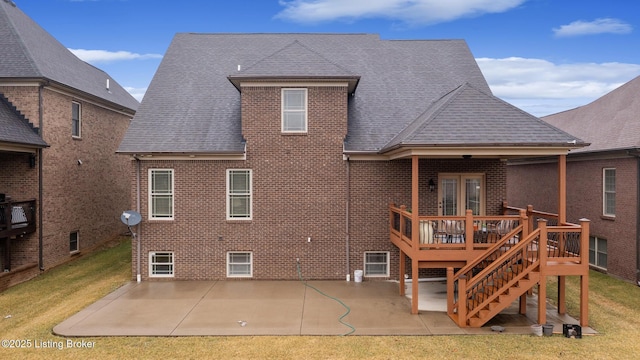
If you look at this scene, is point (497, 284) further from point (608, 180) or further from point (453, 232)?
point (608, 180)

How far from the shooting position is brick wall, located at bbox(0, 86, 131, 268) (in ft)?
49.0

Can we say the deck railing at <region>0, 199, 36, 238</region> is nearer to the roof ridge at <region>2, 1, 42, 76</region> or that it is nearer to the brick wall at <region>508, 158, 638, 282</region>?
the roof ridge at <region>2, 1, 42, 76</region>

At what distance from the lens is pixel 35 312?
33.6ft

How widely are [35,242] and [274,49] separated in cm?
1169

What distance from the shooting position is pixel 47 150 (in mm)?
15000

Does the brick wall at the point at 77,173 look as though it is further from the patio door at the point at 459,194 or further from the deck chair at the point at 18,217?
A: the patio door at the point at 459,194

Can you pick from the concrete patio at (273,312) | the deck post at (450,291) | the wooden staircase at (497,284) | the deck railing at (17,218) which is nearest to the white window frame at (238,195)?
the concrete patio at (273,312)

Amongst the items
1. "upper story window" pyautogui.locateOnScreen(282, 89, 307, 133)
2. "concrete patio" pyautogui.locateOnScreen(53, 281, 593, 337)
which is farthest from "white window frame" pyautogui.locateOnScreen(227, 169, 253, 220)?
"concrete patio" pyautogui.locateOnScreen(53, 281, 593, 337)

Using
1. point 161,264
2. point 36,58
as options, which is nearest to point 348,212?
point 161,264

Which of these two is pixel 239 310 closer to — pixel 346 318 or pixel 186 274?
pixel 346 318

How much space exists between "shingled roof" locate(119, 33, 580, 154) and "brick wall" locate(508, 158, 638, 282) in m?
5.33

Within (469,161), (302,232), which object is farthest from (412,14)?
(302,232)

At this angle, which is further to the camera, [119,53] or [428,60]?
[119,53]

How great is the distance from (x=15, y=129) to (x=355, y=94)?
39.1 ft
